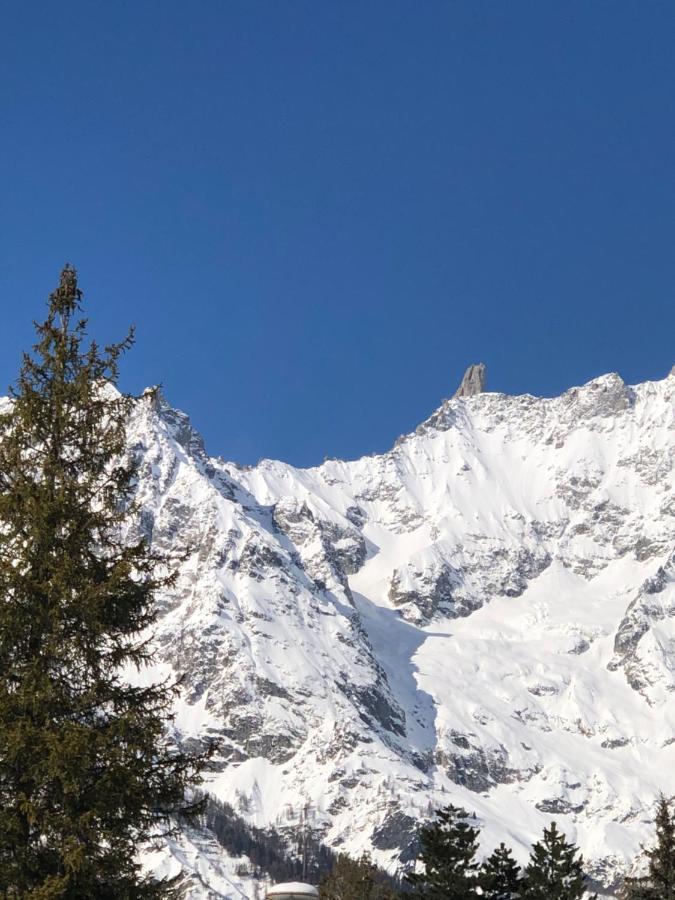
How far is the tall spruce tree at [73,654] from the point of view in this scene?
18.8 m

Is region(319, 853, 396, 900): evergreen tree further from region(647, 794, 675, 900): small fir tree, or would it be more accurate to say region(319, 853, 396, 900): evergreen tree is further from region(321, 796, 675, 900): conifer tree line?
region(647, 794, 675, 900): small fir tree

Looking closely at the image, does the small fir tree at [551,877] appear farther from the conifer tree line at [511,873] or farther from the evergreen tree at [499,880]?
the evergreen tree at [499,880]

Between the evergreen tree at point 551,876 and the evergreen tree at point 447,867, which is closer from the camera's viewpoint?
the evergreen tree at point 447,867

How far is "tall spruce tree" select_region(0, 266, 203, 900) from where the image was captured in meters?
18.8

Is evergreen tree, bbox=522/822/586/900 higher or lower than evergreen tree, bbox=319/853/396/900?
lower

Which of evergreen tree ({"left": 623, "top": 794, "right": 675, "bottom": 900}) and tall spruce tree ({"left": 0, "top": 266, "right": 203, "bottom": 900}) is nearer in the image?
tall spruce tree ({"left": 0, "top": 266, "right": 203, "bottom": 900})

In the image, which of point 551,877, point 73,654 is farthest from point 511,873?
point 73,654

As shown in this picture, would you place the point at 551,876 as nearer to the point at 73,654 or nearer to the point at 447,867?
the point at 447,867

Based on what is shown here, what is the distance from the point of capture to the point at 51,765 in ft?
61.3

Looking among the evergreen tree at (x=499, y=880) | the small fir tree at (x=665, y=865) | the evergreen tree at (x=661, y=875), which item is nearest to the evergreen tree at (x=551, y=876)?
the evergreen tree at (x=499, y=880)

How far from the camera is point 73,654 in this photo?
2016 centimetres

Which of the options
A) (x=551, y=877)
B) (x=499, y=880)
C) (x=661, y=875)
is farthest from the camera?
(x=551, y=877)

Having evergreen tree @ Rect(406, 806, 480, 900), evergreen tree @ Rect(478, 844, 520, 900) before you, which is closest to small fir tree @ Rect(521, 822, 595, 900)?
evergreen tree @ Rect(478, 844, 520, 900)

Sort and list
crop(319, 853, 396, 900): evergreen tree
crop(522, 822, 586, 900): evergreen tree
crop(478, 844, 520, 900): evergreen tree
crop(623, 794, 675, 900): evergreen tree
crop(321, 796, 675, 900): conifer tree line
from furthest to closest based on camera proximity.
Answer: crop(319, 853, 396, 900): evergreen tree, crop(522, 822, 586, 900): evergreen tree, crop(478, 844, 520, 900): evergreen tree, crop(321, 796, 675, 900): conifer tree line, crop(623, 794, 675, 900): evergreen tree
